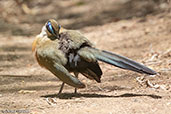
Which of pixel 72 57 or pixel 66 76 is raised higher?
pixel 72 57

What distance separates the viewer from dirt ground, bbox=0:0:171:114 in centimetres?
470

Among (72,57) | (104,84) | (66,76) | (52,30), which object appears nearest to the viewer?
(66,76)

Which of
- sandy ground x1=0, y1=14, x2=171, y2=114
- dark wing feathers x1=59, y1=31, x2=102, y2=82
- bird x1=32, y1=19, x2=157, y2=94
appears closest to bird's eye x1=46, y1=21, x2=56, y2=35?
bird x1=32, y1=19, x2=157, y2=94

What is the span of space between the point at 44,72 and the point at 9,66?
97 cm

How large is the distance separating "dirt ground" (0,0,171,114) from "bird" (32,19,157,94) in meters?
0.38

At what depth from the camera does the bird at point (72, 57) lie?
5.08 meters

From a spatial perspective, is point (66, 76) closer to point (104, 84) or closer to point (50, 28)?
point (50, 28)

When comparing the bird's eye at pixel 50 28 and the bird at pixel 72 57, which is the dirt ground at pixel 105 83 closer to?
the bird at pixel 72 57

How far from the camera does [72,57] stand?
5.22m

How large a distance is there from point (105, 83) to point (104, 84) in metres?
0.07

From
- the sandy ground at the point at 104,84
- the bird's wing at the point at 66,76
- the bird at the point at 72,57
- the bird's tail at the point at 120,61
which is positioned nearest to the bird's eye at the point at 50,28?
the bird at the point at 72,57

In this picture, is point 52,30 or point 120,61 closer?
point 120,61

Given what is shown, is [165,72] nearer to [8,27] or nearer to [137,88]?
[137,88]

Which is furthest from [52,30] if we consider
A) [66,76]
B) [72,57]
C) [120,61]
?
[120,61]
